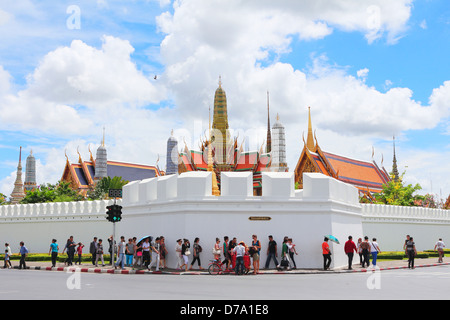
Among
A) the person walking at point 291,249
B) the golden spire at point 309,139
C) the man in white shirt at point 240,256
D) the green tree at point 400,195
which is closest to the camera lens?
the man in white shirt at point 240,256

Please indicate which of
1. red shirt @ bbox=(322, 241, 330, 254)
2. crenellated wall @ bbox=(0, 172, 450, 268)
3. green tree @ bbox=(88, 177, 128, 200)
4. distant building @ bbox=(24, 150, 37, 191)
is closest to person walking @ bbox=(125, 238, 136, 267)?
crenellated wall @ bbox=(0, 172, 450, 268)

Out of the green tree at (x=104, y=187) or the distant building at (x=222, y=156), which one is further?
the distant building at (x=222, y=156)

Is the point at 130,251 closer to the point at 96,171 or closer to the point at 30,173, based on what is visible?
the point at 96,171

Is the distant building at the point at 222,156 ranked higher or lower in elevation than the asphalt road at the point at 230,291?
higher

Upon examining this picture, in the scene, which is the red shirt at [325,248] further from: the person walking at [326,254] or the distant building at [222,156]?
the distant building at [222,156]

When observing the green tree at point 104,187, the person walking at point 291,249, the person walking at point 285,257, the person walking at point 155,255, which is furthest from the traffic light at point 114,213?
the green tree at point 104,187

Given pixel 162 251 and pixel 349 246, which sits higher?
pixel 349 246

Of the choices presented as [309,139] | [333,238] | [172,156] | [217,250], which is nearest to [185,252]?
[217,250]

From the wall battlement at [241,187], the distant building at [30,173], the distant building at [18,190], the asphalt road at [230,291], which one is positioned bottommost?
the asphalt road at [230,291]

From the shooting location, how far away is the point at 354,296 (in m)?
11.6

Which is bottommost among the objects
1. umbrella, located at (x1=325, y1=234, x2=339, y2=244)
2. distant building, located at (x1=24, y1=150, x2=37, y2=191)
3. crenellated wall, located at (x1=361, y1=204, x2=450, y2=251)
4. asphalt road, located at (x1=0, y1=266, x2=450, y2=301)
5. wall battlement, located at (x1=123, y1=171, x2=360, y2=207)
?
asphalt road, located at (x1=0, y1=266, x2=450, y2=301)

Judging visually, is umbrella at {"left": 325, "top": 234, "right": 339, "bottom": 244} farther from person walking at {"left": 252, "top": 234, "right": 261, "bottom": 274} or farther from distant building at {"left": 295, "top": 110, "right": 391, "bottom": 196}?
distant building at {"left": 295, "top": 110, "right": 391, "bottom": 196}
